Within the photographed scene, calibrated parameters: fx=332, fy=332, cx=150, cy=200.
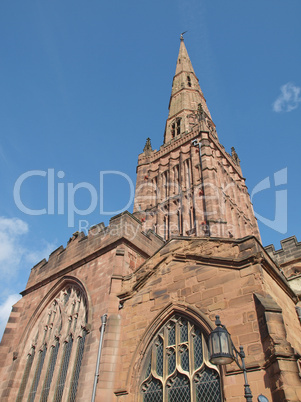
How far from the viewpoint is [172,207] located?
2947cm

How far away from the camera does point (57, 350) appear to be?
10711mm

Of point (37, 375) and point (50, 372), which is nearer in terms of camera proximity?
point (50, 372)

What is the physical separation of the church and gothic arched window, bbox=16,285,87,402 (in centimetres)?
4

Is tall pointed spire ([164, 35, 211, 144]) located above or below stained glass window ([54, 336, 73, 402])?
above

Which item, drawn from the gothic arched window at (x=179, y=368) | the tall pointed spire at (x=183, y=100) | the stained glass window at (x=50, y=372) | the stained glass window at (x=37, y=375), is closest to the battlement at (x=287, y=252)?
the gothic arched window at (x=179, y=368)

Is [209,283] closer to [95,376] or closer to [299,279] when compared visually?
[95,376]

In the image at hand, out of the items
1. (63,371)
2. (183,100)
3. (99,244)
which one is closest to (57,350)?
(63,371)

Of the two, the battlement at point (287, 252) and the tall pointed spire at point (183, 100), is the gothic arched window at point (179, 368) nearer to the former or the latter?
the battlement at point (287, 252)

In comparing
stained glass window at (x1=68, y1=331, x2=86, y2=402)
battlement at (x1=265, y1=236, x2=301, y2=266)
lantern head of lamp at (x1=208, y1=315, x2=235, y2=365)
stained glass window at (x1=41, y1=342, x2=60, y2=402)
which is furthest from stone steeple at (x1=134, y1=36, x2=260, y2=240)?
lantern head of lamp at (x1=208, y1=315, x2=235, y2=365)

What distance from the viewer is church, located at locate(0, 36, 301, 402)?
20.7ft

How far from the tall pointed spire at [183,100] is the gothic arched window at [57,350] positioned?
→ 1154 inches

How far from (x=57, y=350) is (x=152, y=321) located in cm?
430

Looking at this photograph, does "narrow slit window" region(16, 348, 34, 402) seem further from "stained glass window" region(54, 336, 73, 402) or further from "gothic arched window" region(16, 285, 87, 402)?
"stained glass window" region(54, 336, 73, 402)

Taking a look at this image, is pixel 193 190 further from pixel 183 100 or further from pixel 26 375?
pixel 26 375
